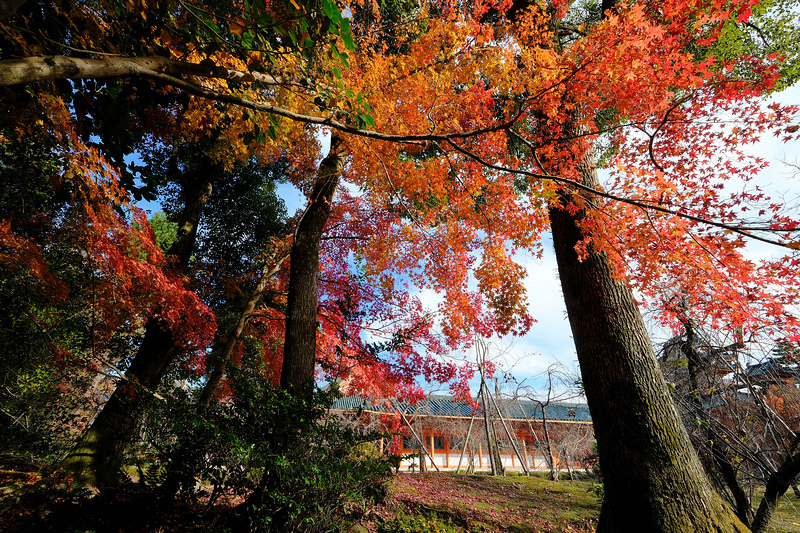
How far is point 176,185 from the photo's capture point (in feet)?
31.2

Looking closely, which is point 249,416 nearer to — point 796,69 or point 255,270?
point 255,270

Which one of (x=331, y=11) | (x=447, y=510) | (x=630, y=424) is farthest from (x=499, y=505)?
(x=331, y=11)

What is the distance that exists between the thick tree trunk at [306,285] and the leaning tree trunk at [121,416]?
1.52 meters

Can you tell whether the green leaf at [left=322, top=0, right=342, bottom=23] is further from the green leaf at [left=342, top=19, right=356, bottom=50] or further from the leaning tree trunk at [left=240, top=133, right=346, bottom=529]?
the leaning tree trunk at [left=240, top=133, right=346, bottom=529]

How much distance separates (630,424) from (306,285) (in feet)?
13.6

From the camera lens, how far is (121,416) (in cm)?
546

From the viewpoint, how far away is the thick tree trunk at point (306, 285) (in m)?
4.36

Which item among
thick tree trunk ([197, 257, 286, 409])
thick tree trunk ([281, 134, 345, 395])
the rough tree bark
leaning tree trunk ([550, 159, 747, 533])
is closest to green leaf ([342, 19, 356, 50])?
thick tree trunk ([281, 134, 345, 395])

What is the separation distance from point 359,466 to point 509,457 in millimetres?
19221

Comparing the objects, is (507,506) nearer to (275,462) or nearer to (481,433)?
(275,462)

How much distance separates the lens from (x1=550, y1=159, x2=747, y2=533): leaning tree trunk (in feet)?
9.46

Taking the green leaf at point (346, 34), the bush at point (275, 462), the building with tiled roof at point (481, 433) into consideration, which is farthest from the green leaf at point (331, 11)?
the building with tiled roof at point (481, 433)

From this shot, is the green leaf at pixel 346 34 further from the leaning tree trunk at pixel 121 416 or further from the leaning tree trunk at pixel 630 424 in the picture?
the leaning tree trunk at pixel 121 416

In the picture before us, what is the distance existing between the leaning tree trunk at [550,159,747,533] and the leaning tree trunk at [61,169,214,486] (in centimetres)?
471
